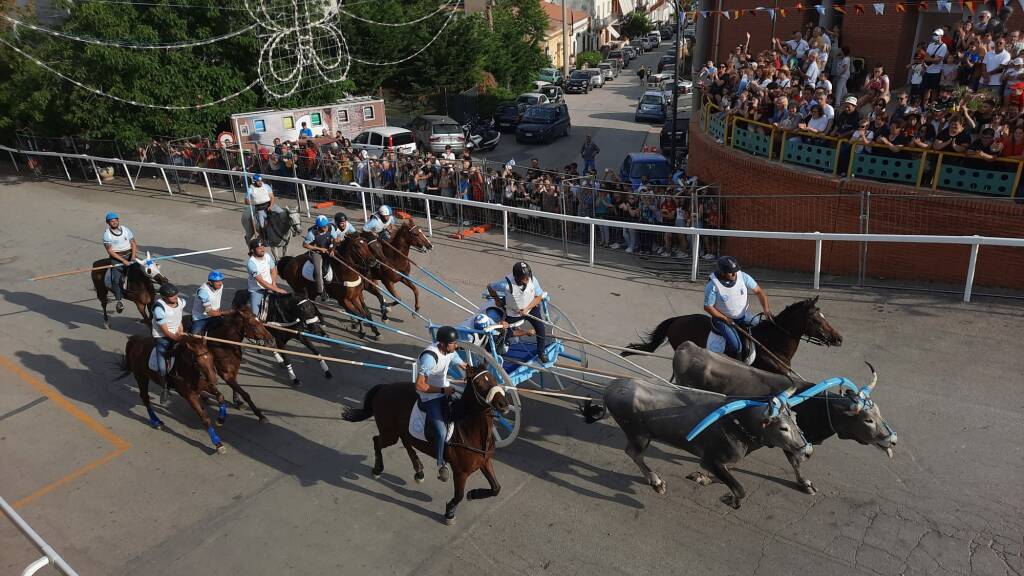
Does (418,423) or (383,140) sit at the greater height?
(383,140)

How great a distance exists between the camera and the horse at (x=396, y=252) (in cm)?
1207

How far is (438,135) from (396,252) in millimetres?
17151

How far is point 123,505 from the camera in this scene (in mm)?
8023

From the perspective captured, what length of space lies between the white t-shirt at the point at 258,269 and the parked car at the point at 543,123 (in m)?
22.4

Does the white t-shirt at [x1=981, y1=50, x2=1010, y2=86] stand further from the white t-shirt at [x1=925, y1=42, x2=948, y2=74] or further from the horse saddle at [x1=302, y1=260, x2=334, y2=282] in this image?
the horse saddle at [x1=302, y1=260, x2=334, y2=282]

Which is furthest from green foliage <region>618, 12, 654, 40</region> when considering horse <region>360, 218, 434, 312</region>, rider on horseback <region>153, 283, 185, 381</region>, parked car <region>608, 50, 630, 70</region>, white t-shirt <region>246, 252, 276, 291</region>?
rider on horseback <region>153, 283, 185, 381</region>

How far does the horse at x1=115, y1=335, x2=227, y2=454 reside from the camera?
345 inches

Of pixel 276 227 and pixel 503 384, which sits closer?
pixel 503 384

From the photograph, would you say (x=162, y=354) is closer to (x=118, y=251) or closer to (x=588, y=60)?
(x=118, y=251)

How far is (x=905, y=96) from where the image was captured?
11891 millimetres

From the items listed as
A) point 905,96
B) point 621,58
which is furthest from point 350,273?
point 621,58

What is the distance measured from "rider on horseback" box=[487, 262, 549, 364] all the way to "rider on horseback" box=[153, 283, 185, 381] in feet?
13.9

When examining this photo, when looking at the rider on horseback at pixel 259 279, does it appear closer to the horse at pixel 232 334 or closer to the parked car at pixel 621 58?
the horse at pixel 232 334

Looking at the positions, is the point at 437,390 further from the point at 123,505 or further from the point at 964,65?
the point at 964,65
